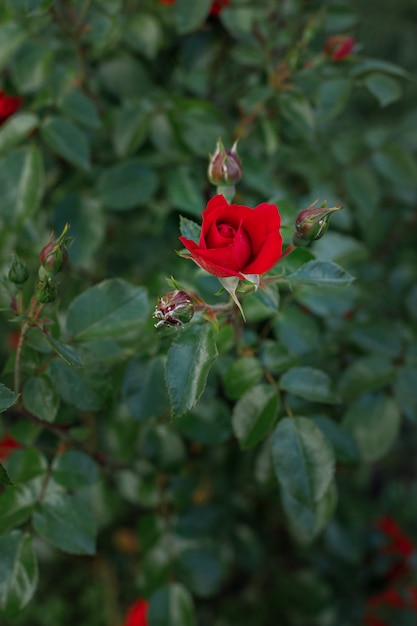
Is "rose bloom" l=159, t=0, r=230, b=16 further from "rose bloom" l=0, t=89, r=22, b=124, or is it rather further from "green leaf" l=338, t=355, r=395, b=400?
"green leaf" l=338, t=355, r=395, b=400

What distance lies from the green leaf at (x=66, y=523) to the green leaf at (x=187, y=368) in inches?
10.6

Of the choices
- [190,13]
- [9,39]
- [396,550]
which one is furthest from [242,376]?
[396,550]

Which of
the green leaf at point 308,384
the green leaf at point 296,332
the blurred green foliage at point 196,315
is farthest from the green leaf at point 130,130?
the green leaf at point 308,384

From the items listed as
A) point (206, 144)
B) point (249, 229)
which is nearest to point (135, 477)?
point (206, 144)

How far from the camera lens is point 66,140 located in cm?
100

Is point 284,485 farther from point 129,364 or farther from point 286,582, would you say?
point 286,582

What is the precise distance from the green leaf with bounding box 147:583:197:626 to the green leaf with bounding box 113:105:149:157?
74 cm

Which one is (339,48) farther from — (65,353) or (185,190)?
(65,353)

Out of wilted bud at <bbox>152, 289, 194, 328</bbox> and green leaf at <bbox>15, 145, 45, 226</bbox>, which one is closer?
wilted bud at <bbox>152, 289, 194, 328</bbox>

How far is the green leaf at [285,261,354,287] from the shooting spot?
2.21ft

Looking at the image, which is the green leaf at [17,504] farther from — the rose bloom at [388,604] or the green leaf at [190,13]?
the rose bloom at [388,604]

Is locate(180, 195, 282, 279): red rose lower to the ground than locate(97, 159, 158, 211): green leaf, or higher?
higher

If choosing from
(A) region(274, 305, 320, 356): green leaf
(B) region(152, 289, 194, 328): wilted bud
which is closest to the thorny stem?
(B) region(152, 289, 194, 328): wilted bud

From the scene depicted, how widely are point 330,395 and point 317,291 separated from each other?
211 millimetres
